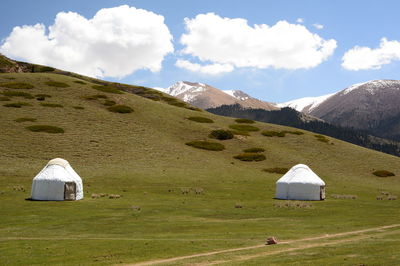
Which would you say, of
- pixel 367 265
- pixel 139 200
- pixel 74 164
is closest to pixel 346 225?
pixel 367 265

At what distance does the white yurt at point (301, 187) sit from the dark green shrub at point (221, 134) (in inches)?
1314

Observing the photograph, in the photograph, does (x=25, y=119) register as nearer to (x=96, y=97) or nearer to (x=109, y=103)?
(x=109, y=103)

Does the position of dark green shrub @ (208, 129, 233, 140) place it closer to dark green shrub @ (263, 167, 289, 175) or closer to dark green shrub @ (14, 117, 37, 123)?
dark green shrub @ (263, 167, 289, 175)

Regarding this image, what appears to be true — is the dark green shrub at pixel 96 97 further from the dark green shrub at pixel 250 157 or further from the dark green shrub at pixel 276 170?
the dark green shrub at pixel 276 170

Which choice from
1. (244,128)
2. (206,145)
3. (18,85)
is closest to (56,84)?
(18,85)

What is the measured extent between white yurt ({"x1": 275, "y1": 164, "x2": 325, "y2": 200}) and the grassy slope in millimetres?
2045

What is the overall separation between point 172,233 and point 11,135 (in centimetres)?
4613

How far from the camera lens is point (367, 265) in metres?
15.0

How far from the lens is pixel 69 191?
3966 centimetres

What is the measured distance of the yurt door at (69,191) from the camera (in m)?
39.5

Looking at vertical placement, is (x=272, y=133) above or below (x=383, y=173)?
above

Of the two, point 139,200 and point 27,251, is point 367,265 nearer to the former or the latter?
point 27,251

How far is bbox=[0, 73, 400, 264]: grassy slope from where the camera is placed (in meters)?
22.5

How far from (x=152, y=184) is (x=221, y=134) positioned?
32.9 meters
